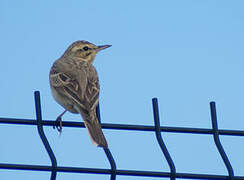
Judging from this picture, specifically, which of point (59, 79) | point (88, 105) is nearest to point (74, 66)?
point (59, 79)

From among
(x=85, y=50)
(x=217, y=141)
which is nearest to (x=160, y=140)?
(x=217, y=141)

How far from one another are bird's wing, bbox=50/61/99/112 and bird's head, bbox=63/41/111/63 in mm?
1445

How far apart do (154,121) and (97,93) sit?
3442 millimetres

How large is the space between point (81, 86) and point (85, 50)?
311cm

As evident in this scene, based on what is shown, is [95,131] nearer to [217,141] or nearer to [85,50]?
[217,141]

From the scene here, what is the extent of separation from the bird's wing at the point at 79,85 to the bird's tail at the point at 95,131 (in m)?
0.76

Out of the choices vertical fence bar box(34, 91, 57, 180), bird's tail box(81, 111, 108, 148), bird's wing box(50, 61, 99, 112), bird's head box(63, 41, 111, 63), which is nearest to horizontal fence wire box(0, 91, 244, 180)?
vertical fence bar box(34, 91, 57, 180)

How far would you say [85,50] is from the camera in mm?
10781

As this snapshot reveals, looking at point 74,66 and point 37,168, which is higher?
point 74,66

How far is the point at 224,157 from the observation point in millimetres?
4094

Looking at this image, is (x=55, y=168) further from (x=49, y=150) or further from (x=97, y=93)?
(x=97, y=93)

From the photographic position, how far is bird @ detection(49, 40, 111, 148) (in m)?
5.82

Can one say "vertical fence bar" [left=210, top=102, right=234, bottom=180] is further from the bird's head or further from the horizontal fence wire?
the bird's head

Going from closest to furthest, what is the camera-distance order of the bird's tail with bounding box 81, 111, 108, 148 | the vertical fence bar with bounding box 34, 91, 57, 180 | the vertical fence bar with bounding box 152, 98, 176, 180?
the vertical fence bar with bounding box 34, 91, 57, 180
the vertical fence bar with bounding box 152, 98, 176, 180
the bird's tail with bounding box 81, 111, 108, 148
